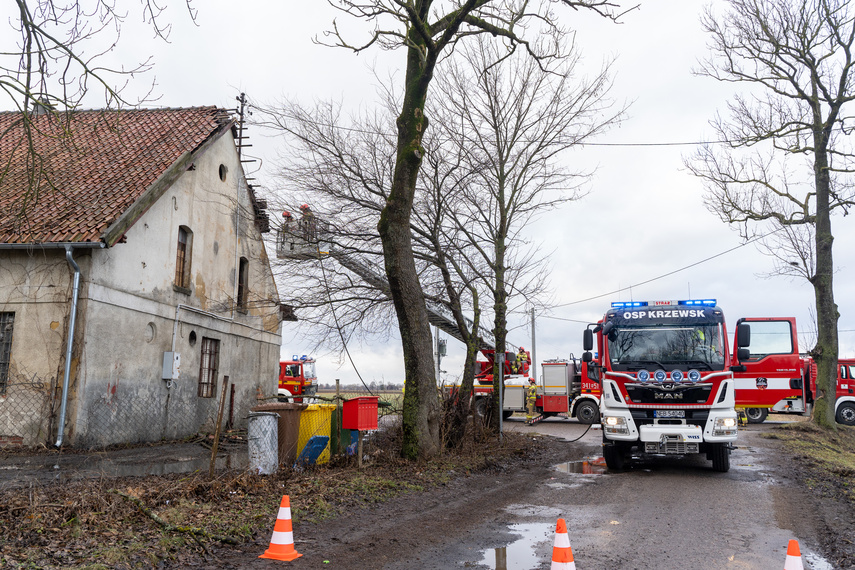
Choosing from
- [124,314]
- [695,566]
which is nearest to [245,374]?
[124,314]

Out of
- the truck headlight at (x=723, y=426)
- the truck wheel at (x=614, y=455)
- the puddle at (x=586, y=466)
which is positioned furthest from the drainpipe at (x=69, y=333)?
the truck headlight at (x=723, y=426)

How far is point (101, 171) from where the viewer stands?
52.6 feet

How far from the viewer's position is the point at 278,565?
562 centimetres

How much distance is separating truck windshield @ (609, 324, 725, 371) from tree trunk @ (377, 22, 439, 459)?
3798 mm

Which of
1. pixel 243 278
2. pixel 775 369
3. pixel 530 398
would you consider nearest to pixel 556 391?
pixel 530 398

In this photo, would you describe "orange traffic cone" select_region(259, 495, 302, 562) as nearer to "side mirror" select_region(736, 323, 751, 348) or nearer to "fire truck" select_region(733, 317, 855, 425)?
"side mirror" select_region(736, 323, 751, 348)

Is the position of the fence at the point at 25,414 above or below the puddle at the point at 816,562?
above

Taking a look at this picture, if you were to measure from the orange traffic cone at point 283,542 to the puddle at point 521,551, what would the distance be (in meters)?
1.78

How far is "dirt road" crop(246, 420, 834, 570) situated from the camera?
600 centimetres

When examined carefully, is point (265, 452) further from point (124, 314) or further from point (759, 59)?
point (759, 59)

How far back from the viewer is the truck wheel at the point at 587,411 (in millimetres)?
24703

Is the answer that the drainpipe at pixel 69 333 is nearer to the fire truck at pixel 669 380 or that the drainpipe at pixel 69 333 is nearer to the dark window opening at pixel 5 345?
the dark window opening at pixel 5 345

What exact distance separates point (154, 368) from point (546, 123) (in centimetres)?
1211

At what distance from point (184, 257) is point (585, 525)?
1391cm
